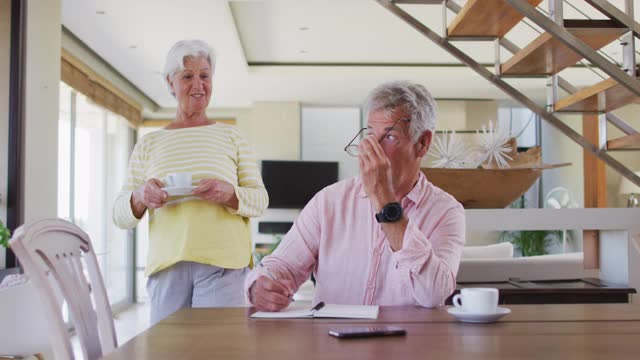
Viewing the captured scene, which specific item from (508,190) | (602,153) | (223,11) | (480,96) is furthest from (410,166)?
(480,96)

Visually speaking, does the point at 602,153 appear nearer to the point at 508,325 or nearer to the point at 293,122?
the point at 508,325

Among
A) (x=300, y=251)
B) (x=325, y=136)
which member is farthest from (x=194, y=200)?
(x=325, y=136)

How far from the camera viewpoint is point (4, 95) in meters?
3.86

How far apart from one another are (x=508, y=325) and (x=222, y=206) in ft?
3.50

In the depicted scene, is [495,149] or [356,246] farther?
[495,149]

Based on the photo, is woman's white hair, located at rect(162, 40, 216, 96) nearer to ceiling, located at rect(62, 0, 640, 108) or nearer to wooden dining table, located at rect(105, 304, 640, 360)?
wooden dining table, located at rect(105, 304, 640, 360)

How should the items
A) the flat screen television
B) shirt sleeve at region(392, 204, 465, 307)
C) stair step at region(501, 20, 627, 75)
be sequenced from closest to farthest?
shirt sleeve at region(392, 204, 465, 307), stair step at region(501, 20, 627, 75), the flat screen television

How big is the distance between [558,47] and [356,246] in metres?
2.01

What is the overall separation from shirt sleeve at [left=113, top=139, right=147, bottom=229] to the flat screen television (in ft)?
22.3

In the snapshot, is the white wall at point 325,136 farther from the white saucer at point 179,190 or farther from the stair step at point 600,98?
the white saucer at point 179,190

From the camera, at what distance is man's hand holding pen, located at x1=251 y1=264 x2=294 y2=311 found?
5.37 feet

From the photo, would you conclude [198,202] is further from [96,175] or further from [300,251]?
[96,175]

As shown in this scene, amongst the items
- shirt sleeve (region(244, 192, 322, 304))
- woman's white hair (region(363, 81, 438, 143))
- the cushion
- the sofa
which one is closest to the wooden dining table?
shirt sleeve (region(244, 192, 322, 304))

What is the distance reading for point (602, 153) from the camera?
→ 13.0 ft
